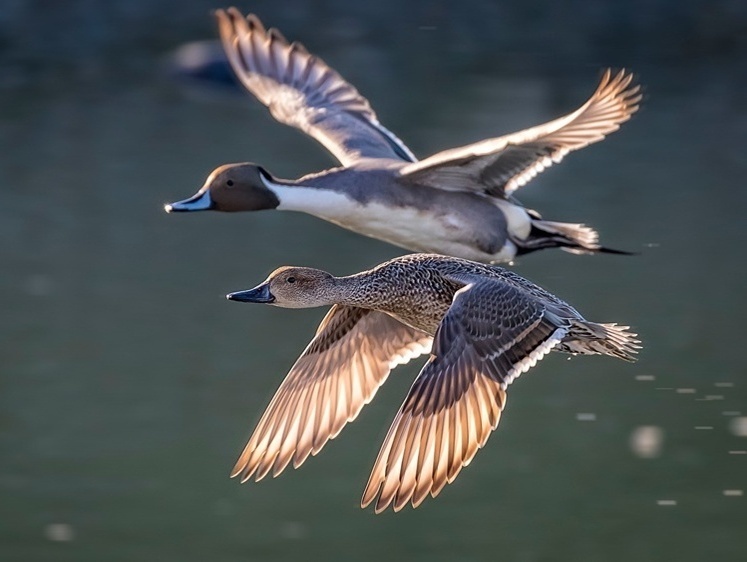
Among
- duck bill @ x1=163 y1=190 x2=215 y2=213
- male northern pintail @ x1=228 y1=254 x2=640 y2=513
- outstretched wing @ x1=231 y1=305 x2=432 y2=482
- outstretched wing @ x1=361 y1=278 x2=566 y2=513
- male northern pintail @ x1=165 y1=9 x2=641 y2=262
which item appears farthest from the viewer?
duck bill @ x1=163 y1=190 x2=215 y2=213

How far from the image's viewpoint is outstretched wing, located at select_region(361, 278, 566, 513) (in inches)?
183

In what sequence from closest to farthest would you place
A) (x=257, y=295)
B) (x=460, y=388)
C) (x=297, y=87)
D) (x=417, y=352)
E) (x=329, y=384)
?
(x=460, y=388), (x=257, y=295), (x=329, y=384), (x=417, y=352), (x=297, y=87)

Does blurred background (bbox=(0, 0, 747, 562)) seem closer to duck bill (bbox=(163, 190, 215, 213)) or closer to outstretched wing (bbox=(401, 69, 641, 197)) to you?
duck bill (bbox=(163, 190, 215, 213))

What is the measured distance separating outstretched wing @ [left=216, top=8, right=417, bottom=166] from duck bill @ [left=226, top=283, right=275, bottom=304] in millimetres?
1950

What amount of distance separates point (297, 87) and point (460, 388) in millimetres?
3249

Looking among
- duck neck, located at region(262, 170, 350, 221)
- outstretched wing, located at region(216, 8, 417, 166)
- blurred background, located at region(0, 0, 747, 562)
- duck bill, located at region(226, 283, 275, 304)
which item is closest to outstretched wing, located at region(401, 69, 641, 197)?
duck neck, located at region(262, 170, 350, 221)

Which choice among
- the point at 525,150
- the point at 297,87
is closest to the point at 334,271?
the point at 297,87

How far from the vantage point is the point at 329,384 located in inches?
227

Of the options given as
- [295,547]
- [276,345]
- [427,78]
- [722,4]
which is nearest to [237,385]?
[276,345]

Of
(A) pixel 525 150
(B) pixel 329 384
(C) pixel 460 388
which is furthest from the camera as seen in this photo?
(A) pixel 525 150

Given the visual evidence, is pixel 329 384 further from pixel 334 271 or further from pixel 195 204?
pixel 334 271

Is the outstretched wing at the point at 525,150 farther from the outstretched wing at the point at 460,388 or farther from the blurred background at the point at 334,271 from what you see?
the blurred background at the point at 334,271

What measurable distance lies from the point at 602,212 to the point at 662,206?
50 centimetres

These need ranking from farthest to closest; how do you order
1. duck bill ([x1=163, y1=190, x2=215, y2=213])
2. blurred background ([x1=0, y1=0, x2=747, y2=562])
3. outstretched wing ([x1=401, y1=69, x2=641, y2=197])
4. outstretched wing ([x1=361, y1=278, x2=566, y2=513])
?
blurred background ([x1=0, y1=0, x2=747, y2=562]) < duck bill ([x1=163, y1=190, x2=215, y2=213]) < outstretched wing ([x1=401, y1=69, x2=641, y2=197]) < outstretched wing ([x1=361, y1=278, x2=566, y2=513])
